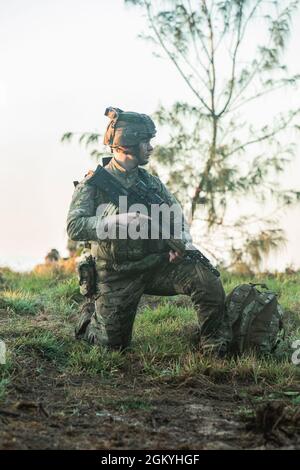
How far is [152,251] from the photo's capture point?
6.13 m

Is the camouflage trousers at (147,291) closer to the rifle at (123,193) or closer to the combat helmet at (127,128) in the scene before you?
the rifle at (123,193)

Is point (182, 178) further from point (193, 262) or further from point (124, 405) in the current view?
point (124, 405)

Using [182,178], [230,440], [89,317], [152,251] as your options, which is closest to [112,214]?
[152,251]

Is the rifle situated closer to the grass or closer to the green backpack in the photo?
the green backpack

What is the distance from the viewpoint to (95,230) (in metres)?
5.91

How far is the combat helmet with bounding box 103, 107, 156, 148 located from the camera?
627 cm

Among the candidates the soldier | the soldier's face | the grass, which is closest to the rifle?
the soldier

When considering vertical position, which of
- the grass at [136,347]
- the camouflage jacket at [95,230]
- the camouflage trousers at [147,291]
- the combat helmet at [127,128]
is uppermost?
the combat helmet at [127,128]

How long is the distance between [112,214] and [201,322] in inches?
40.9

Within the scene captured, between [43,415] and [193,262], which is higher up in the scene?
[193,262]

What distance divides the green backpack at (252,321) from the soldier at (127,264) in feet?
0.53

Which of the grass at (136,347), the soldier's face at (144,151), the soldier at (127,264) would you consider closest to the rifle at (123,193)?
the soldier at (127,264)

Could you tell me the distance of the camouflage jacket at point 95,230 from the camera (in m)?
5.98
